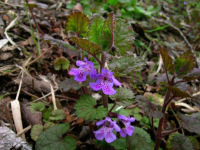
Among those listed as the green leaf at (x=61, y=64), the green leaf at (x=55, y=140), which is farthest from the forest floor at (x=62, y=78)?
the green leaf at (x=55, y=140)

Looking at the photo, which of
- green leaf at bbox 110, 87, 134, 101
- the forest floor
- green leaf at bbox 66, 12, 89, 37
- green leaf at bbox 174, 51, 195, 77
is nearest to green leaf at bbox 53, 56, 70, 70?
the forest floor

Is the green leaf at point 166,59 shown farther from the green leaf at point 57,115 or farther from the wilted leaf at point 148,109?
the green leaf at point 57,115

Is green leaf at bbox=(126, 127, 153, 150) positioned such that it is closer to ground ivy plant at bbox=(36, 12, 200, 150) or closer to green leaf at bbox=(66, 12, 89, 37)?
ground ivy plant at bbox=(36, 12, 200, 150)

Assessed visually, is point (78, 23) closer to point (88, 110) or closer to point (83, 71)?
point (83, 71)

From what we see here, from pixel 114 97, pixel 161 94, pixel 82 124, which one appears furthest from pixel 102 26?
pixel 161 94

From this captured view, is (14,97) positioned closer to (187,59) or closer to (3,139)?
(3,139)
